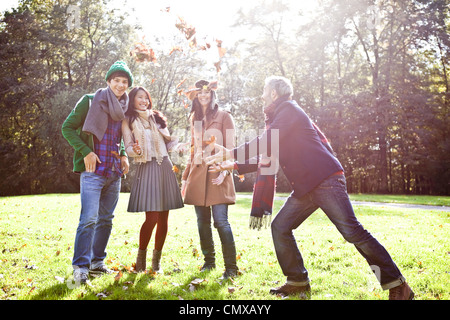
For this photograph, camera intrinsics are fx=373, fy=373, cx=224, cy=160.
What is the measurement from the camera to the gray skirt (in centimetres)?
429

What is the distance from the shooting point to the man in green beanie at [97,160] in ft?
13.1

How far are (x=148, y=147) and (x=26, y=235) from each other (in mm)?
4378

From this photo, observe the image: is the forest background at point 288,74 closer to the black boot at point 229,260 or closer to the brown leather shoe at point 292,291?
the black boot at point 229,260

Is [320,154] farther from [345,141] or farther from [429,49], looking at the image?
[429,49]

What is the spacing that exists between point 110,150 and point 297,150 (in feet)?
7.10

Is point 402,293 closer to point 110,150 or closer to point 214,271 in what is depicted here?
point 214,271

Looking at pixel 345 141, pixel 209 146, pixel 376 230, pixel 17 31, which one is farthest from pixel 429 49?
pixel 17 31

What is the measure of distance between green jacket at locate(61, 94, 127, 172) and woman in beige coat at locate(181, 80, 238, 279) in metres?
1.23

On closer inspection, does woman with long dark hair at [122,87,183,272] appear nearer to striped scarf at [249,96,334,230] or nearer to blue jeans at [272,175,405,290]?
striped scarf at [249,96,334,230]

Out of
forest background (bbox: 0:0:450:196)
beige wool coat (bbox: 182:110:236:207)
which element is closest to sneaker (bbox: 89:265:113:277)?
beige wool coat (bbox: 182:110:236:207)

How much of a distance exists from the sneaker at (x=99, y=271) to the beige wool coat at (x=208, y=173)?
4.00 ft

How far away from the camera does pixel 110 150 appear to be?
4.31 m

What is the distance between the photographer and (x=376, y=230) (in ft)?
25.8

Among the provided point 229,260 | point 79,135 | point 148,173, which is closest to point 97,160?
point 79,135
